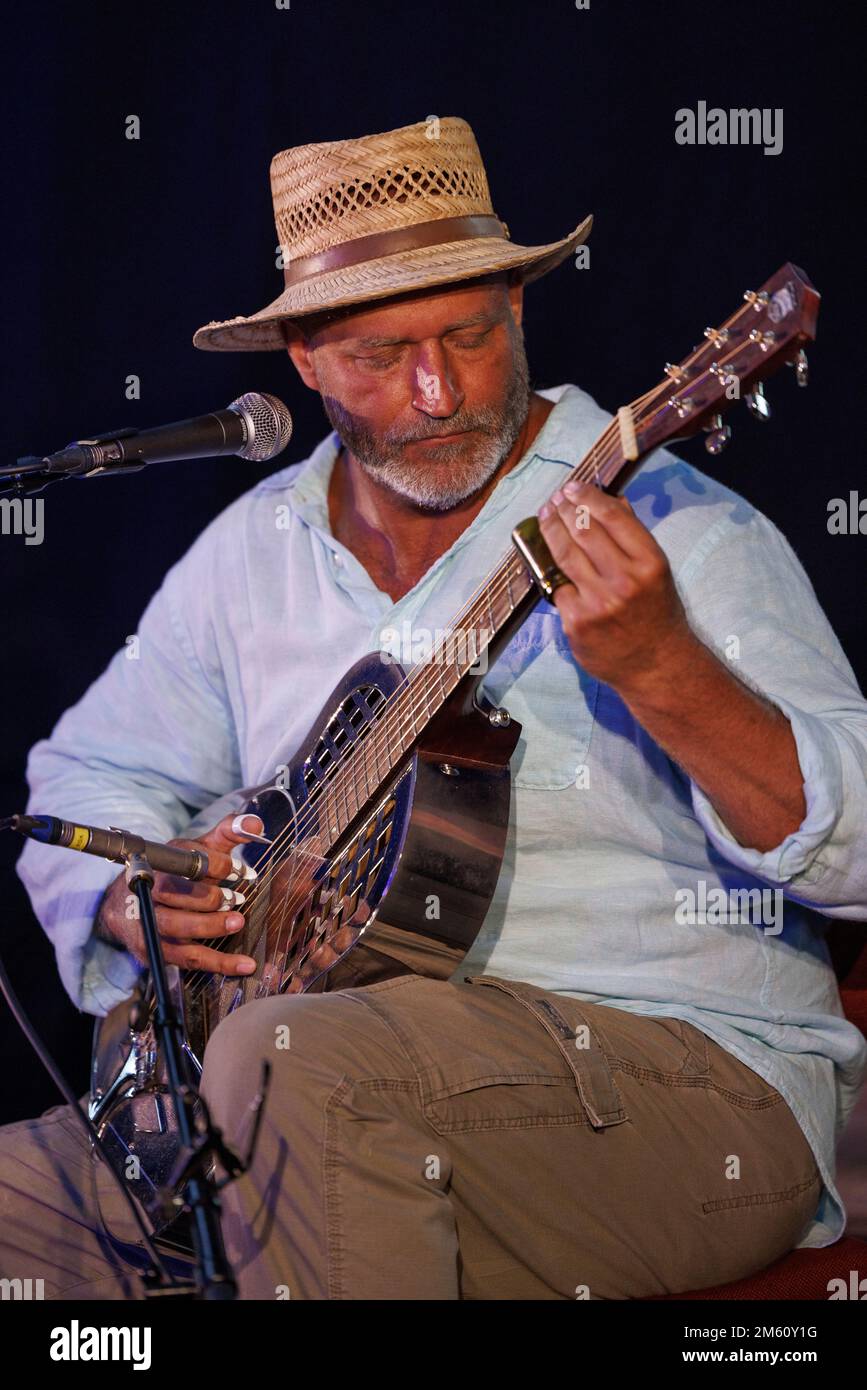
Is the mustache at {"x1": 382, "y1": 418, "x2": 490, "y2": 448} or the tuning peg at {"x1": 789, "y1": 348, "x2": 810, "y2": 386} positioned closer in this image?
the tuning peg at {"x1": 789, "y1": 348, "x2": 810, "y2": 386}

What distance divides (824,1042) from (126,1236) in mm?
1119

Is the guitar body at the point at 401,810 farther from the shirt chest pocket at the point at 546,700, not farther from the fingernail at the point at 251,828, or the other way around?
the shirt chest pocket at the point at 546,700

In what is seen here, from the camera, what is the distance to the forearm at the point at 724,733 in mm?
2004

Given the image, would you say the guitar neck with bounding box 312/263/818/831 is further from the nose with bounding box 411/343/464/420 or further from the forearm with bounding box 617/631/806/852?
the nose with bounding box 411/343/464/420

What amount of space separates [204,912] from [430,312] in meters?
1.02

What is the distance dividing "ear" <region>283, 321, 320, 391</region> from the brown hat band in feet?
0.61

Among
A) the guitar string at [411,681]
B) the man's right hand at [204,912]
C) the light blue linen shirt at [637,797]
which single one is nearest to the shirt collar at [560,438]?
the light blue linen shirt at [637,797]

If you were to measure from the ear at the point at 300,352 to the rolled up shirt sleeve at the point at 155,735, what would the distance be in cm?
39

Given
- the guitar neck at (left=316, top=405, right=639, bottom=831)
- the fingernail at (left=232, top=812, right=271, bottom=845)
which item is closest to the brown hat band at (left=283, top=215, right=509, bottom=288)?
the guitar neck at (left=316, top=405, right=639, bottom=831)

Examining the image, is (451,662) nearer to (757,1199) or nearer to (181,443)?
(181,443)

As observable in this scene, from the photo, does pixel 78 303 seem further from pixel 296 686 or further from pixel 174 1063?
pixel 174 1063

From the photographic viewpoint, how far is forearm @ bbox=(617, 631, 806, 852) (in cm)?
200

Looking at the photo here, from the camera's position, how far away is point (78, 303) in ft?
11.7

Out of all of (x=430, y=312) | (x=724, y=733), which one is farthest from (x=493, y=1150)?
(x=430, y=312)
